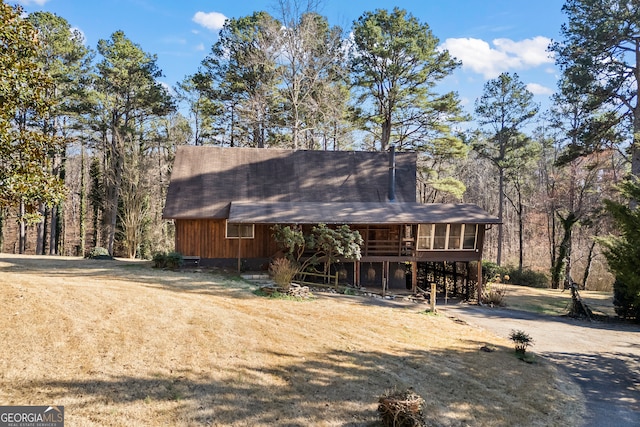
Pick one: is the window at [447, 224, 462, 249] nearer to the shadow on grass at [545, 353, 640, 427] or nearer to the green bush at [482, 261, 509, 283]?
the green bush at [482, 261, 509, 283]

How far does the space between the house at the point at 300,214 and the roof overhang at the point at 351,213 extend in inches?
1.9

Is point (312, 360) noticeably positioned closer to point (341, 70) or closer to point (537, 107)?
point (341, 70)

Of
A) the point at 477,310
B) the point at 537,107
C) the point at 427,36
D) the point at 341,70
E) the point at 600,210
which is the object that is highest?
the point at 427,36

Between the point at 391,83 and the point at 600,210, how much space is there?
16346 mm

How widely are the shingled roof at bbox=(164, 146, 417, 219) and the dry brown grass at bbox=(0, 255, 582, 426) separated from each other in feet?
30.4

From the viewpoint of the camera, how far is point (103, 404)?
6004mm

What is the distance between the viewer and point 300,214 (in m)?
19.7

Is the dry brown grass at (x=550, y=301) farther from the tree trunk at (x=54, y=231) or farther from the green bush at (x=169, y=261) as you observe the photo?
the tree trunk at (x=54, y=231)

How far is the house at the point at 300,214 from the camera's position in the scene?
784 inches

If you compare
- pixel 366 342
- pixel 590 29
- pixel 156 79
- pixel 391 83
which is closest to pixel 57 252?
pixel 156 79
